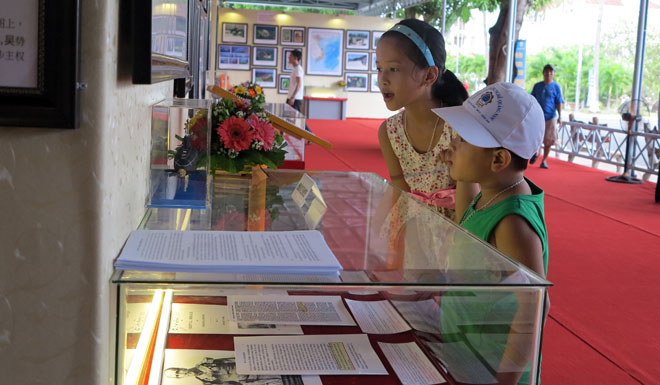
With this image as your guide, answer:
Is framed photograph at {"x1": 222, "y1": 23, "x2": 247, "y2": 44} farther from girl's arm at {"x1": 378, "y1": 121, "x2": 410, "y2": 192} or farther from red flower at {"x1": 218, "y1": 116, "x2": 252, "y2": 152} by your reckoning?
red flower at {"x1": 218, "y1": 116, "x2": 252, "y2": 152}

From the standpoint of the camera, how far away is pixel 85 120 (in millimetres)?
849

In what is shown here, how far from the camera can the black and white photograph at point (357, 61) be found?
2064 centimetres

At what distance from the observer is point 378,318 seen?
1.33 meters

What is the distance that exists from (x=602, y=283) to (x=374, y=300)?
3.53 m

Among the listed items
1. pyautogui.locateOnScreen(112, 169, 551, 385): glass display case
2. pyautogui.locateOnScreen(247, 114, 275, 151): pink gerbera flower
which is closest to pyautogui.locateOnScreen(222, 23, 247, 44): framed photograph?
pyautogui.locateOnScreen(247, 114, 275, 151): pink gerbera flower

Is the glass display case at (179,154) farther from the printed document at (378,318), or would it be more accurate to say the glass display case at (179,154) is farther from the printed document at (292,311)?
the printed document at (378,318)

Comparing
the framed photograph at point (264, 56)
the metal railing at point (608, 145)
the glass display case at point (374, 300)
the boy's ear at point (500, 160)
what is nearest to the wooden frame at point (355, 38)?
the framed photograph at point (264, 56)

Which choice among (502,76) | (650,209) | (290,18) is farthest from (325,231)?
(290,18)

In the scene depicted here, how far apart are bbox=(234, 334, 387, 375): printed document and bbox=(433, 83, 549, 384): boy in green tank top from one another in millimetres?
482

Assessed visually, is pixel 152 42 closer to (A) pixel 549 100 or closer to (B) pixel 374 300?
(B) pixel 374 300

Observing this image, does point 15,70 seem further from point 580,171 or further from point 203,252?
point 580,171

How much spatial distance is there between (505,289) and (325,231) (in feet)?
1.46

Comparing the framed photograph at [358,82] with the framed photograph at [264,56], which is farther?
the framed photograph at [358,82]

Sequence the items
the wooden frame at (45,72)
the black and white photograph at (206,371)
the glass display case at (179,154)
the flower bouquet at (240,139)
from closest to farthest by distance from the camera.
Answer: the wooden frame at (45,72) < the black and white photograph at (206,371) < the glass display case at (179,154) < the flower bouquet at (240,139)
